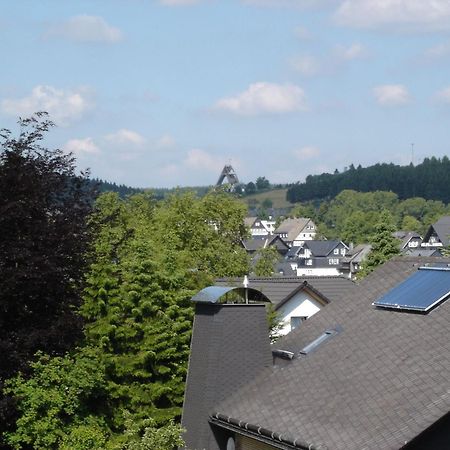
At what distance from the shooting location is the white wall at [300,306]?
1615 inches

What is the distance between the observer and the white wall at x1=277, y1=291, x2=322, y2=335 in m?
41.0

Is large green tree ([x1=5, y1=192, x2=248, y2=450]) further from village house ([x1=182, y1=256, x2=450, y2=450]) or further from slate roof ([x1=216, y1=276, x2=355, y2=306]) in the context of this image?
slate roof ([x1=216, y1=276, x2=355, y2=306])

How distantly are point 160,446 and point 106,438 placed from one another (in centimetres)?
483

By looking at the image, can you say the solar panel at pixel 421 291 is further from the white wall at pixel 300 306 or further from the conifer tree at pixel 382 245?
the conifer tree at pixel 382 245

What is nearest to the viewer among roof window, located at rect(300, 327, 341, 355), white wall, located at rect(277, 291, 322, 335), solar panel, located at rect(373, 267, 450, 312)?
solar panel, located at rect(373, 267, 450, 312)

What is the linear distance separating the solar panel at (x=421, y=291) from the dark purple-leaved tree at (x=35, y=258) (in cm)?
662

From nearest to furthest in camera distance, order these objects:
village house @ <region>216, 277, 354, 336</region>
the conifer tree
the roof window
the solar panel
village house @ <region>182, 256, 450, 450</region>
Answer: village house @ <region>182, 256, 450, 450</region> → the solar panel → the roof window → village house @ <region>216, 277, 354, 336</region> → the conifer tree

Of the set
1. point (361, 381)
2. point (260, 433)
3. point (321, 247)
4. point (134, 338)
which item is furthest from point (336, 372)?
point (321, 247)

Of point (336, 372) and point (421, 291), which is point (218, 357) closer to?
point (336, 372)

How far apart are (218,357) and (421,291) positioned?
4.31 m

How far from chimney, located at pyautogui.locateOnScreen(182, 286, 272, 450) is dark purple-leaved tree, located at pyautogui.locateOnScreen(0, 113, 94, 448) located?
272cm

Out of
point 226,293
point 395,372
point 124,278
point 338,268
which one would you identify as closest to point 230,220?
point 124,278

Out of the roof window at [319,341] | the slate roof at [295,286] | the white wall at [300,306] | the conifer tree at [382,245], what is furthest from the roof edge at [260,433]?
the conifer tree at [382,245]

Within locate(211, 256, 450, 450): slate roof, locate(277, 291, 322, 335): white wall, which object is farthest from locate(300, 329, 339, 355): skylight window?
locate(277, 291, 322, 335): white wall
